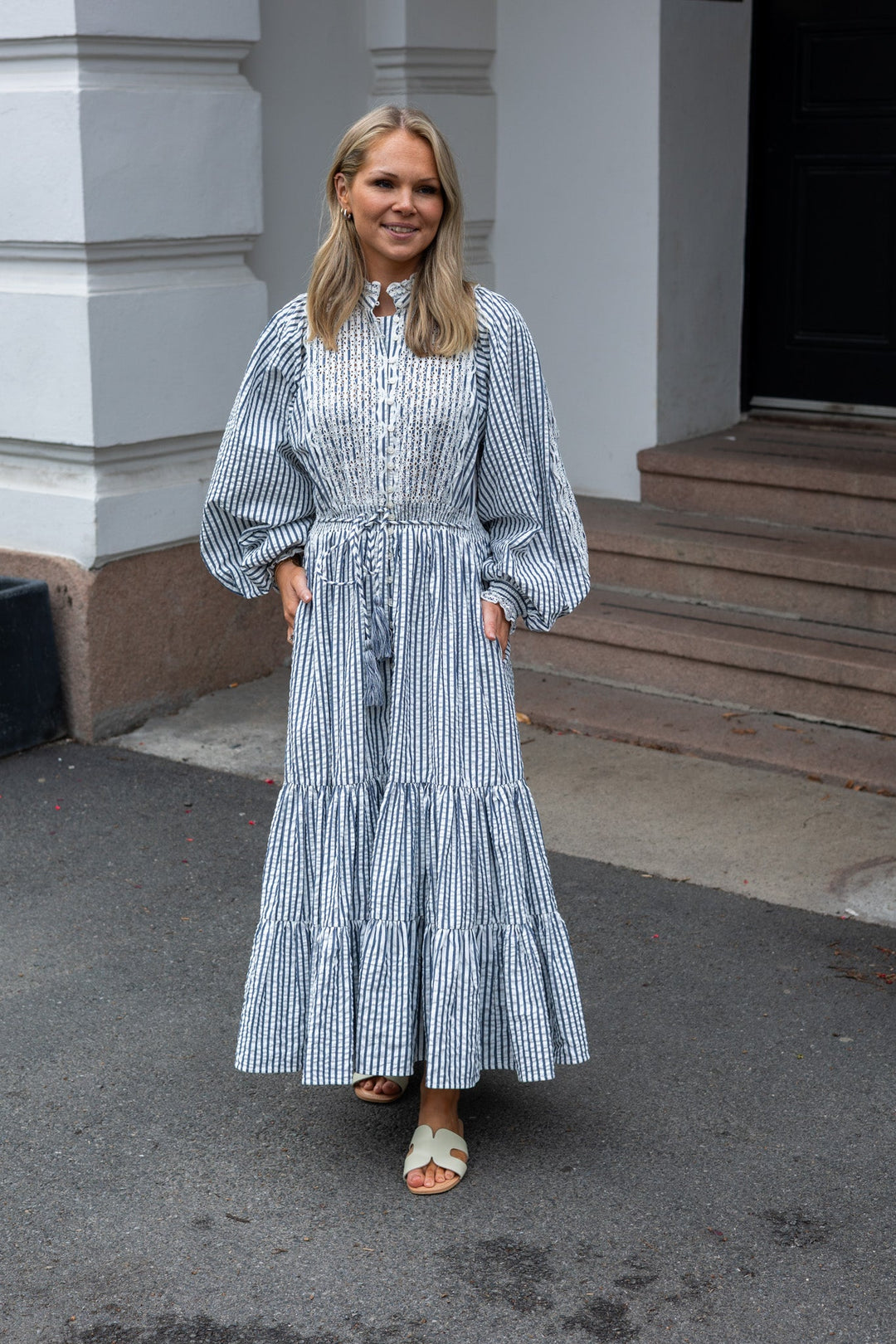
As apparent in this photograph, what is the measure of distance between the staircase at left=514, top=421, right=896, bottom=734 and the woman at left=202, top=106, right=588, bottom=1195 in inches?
102

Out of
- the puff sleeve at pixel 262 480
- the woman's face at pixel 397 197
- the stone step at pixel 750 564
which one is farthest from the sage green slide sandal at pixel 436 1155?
the stone step at pixel 750 564

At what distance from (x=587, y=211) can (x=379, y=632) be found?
4082 millimetres

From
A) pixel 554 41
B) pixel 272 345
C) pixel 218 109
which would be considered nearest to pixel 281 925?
pixel 272 345

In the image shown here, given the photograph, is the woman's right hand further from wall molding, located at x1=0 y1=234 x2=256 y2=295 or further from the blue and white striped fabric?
wall molding, located at x1=0 y1=234 x2=256 y2=295

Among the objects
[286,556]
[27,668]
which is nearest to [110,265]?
[27,668]

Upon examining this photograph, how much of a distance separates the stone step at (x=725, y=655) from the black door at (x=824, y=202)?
154 centimetres

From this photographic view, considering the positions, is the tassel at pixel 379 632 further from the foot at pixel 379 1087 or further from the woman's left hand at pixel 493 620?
the foot at pixel 379 1087

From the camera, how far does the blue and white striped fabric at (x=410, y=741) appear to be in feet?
10.4

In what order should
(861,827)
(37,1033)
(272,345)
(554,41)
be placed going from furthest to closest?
(554,41) < (861,827) < (37,1033) < (272,345)

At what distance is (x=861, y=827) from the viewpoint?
4.93m

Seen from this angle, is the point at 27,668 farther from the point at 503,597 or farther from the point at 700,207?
the point at 700,207

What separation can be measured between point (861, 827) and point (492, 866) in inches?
80.4

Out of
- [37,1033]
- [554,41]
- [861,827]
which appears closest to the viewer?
[37,1033]

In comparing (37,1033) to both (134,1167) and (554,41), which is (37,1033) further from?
(554,41)
